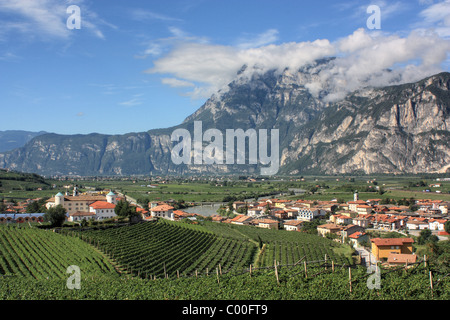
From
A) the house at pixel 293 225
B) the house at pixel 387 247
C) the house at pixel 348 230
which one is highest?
the house at pixel 387 247

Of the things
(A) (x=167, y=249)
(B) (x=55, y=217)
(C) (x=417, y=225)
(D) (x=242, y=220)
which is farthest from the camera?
(D) (x=242, y=220)

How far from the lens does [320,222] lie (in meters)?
58.9

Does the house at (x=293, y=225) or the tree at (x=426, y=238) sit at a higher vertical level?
the tree at (x=426, y=238)

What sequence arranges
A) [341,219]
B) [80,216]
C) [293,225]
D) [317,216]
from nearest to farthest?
[80,216]
[293,225]
[341,219]
[317,216]

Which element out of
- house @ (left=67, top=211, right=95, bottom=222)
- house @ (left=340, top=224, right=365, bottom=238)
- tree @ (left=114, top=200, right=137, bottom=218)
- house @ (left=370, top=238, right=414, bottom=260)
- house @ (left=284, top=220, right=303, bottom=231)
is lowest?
house @ (left=284, top=220, right=303, bottom=231)

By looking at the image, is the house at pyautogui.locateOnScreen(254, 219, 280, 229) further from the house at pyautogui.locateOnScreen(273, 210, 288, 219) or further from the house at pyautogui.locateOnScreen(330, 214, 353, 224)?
the house at pyautogui.locateOnScreen(330, 214, 353, 224)

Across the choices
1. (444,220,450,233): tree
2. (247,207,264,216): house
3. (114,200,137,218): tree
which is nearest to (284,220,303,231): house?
(247,207,264,216): house

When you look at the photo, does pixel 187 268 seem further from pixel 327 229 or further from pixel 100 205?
pixel 327 229

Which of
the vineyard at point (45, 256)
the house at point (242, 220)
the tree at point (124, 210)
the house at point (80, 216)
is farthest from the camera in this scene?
the house at point (242, 220)

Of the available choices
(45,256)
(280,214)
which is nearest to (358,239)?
(280,214)

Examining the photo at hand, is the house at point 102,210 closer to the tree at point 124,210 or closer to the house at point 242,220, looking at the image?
the tree at point 124,210

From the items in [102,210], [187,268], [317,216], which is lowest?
[317,216]

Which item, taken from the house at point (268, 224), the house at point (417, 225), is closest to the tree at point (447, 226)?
the house at point (417, 225)
